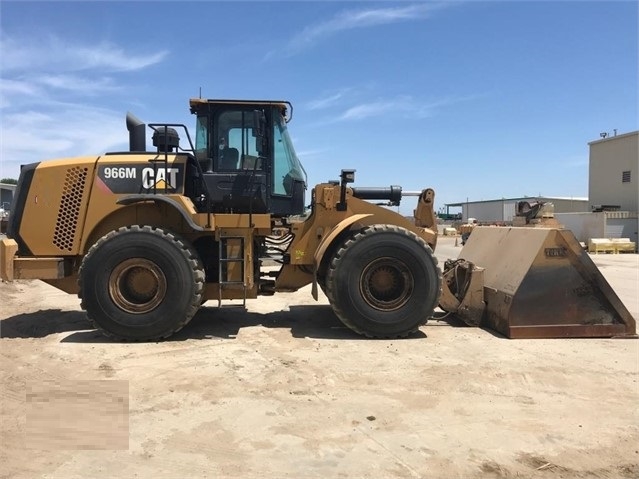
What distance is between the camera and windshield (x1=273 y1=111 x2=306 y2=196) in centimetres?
716

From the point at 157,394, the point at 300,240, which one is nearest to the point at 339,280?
the point at 300,240

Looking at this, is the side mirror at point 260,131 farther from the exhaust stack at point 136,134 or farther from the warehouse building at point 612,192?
the warehouse building at point 612,192

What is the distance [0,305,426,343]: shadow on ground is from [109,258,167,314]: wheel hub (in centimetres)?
53

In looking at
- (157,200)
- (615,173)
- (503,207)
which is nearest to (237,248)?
(157,200)

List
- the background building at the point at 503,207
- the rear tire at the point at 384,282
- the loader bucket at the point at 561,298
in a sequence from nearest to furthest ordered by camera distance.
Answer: the loader bucket at the point at 561,298
the rear tire at the point at 384,282
the background building at the point at 503,207

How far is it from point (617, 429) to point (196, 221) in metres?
4.95

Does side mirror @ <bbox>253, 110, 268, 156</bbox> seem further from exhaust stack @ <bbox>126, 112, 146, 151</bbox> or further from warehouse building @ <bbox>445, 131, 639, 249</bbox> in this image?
warehouse building @ <bbox>445, 131, 639, 249</bbox>

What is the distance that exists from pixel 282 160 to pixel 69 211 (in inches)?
111

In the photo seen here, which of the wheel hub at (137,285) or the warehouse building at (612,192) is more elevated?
the warehouse building at (612,192)

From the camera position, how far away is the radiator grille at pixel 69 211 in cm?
680

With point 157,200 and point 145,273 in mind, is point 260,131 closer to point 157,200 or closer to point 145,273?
point 157,200

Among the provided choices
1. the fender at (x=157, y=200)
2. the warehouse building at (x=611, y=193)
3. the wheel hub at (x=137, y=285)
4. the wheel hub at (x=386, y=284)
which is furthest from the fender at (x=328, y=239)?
the warehouse building at (x=611, y=193)

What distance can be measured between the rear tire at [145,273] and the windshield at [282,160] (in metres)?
1.60

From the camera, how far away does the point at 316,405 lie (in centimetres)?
436
